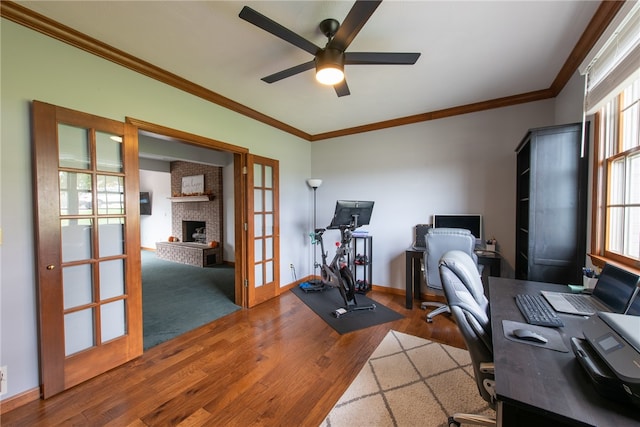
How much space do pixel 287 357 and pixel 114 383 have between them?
1299 mm

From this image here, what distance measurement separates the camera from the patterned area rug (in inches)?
60.1

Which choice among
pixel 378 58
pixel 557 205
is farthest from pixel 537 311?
pixel 378 58

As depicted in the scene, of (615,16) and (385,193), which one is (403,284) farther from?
(615,16)

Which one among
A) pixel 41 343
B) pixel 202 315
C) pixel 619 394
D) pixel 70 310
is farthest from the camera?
pixel 202 315

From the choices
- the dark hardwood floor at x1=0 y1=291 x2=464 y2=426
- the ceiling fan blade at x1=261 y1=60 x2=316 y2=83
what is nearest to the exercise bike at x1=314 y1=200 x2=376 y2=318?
the dark hardwood floor at x1=0 y1=291 x2=464 y2=426

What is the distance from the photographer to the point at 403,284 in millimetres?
3621

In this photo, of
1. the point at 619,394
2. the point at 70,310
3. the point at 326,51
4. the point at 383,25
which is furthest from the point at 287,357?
the point at 383,25

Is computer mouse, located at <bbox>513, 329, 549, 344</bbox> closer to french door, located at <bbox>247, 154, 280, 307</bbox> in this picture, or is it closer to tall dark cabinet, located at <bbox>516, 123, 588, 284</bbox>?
tall dark cabinet, located at <bbox>516, 123, 588, 284</bbox>

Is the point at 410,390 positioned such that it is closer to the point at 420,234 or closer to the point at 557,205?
the point at 557,205

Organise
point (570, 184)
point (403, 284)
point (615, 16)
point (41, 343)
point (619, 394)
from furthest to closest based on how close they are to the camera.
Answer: point (403, 284)
point (570, 184)
point (41, 343)
point (615, 16)
point (619, 394)

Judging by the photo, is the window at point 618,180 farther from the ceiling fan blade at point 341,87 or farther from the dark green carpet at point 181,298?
the dark green carpet at point 181,298

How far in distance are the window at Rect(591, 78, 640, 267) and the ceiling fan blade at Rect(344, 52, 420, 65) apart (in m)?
1.33

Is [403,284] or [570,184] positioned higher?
[570,184]

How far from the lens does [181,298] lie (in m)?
3.54
